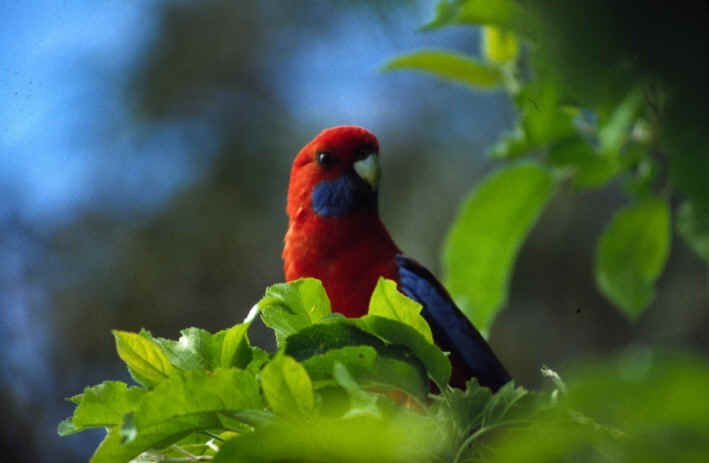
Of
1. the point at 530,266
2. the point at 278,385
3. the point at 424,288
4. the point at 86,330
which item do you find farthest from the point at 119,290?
the point at 278,385

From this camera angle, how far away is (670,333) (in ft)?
14.4

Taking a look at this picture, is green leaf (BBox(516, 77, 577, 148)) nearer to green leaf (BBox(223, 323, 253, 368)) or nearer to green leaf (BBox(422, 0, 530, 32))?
green leaf (BBox(422, 0, 530, 32))

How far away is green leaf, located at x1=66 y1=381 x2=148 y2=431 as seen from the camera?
2.41 feet

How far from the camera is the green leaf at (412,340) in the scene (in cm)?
71

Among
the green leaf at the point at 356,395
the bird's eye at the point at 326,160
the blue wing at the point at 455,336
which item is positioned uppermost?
the bird's eye at the point at 326,160

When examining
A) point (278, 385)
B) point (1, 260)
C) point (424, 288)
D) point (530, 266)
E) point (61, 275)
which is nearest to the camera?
point (278, 385)

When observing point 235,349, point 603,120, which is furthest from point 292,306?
point 603,120

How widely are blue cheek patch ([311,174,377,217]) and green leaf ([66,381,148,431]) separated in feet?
4.69

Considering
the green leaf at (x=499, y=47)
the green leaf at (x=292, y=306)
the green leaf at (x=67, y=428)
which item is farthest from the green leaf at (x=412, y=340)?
the green leaf at (x=499, y=47)

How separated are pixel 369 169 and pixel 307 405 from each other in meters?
1.63

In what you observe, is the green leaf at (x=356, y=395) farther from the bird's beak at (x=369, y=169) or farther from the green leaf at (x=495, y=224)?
the bird's beak at (x=369, y=169)

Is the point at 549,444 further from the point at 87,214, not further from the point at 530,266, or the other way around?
the point at 530,266

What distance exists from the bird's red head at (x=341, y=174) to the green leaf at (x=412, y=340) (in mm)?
1442

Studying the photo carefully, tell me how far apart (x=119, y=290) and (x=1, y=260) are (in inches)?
71.6
